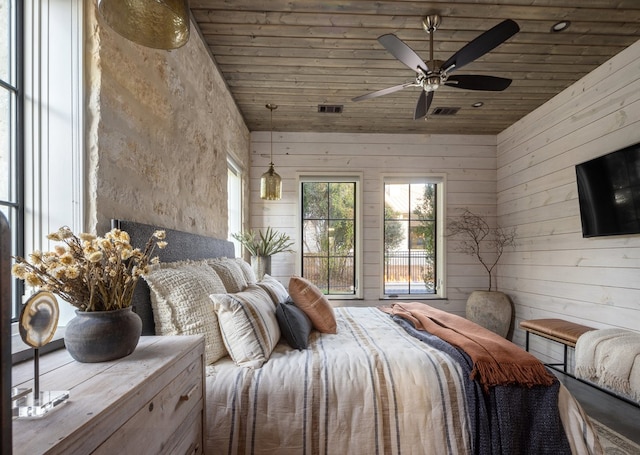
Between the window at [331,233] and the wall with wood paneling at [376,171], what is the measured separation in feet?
0.50

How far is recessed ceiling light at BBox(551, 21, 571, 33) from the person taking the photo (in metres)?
2.24

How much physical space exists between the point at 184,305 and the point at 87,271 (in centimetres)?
56

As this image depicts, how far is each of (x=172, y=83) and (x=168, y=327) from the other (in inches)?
55.4

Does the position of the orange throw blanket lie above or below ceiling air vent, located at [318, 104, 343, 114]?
below

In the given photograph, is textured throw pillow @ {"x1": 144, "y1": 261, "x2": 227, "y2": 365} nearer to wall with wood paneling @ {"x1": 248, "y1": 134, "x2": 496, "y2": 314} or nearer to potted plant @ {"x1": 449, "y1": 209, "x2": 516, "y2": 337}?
wall with wood paneling @ {"x1": 248, "y1": 134, "x2": 496, "y2": 314}

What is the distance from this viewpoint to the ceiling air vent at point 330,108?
11.5 feet

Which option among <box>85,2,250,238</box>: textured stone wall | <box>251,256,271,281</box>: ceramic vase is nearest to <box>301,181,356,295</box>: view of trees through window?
<box>251,256,271,281</box>: ceramic vase

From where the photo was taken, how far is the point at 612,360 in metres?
2.13

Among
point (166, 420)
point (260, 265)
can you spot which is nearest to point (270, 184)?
point (260, 265)

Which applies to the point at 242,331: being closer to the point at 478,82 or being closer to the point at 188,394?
the point at 188,394

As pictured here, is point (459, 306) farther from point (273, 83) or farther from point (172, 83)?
point (172, 83)

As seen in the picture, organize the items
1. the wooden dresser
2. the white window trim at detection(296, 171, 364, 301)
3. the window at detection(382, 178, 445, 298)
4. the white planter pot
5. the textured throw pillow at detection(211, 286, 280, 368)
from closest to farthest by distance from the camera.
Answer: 1. the wooden dresser
2. the textured throw pillow at detection(211, 286, 280, 368)
3. the white planter pot
4. the white window trim at detection(296, 171, 364, 301)
5. the window at detection(382, 178, 445, 298)

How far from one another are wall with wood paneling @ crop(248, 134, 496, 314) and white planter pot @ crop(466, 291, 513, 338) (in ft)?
1.24

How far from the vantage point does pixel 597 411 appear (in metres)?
2.33
